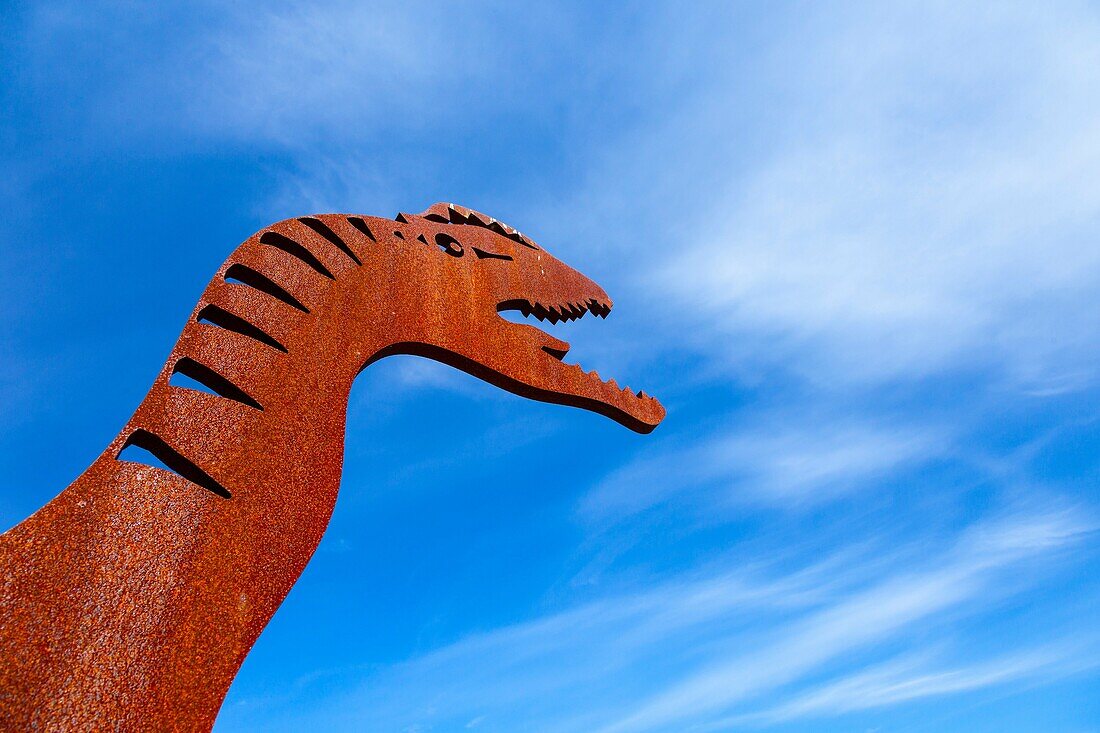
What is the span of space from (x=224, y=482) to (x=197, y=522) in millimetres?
226

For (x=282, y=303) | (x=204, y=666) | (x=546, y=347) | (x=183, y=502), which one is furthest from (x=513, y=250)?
(x=204, y=666)

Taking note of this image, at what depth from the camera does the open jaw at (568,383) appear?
212 inches

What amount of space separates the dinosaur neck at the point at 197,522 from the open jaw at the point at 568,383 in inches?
52.8

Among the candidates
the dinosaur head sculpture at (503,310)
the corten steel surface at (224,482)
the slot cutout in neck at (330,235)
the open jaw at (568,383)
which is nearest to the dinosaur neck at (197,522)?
the corten steel surface at (224,482)

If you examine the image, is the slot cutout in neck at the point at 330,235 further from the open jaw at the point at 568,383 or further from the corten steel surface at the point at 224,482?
the open jaw at the point at 568,383

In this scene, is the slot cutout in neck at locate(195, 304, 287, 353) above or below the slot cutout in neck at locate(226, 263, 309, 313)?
below

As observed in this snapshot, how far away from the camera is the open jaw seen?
17.6 ft

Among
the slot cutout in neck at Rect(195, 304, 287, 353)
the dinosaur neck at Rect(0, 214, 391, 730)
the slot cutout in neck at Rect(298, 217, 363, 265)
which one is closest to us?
the dinosaur neck at Rect(0, 214, 391, 730)

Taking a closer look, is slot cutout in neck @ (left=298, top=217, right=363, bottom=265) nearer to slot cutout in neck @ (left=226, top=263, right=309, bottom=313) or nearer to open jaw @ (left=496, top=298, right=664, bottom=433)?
slot cutout in neck @ (left=226, top=263, right=309, bottom=313)

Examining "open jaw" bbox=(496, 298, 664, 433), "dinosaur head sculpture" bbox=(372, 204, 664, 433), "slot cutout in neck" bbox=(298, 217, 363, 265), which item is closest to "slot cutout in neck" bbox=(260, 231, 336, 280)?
"slot cutout in neck" bbox=(298, 217, 363, 265)

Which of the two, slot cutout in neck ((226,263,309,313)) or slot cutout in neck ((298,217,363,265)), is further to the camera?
slot cutout in neck ((298,217,363,265))

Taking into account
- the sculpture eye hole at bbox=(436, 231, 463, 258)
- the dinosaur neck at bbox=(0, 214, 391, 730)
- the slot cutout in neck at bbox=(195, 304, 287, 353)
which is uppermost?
the sculpture eye hole at bbox=(436, 231, 463, 258)

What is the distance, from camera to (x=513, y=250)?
5.98 m

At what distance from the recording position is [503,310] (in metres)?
5.62
